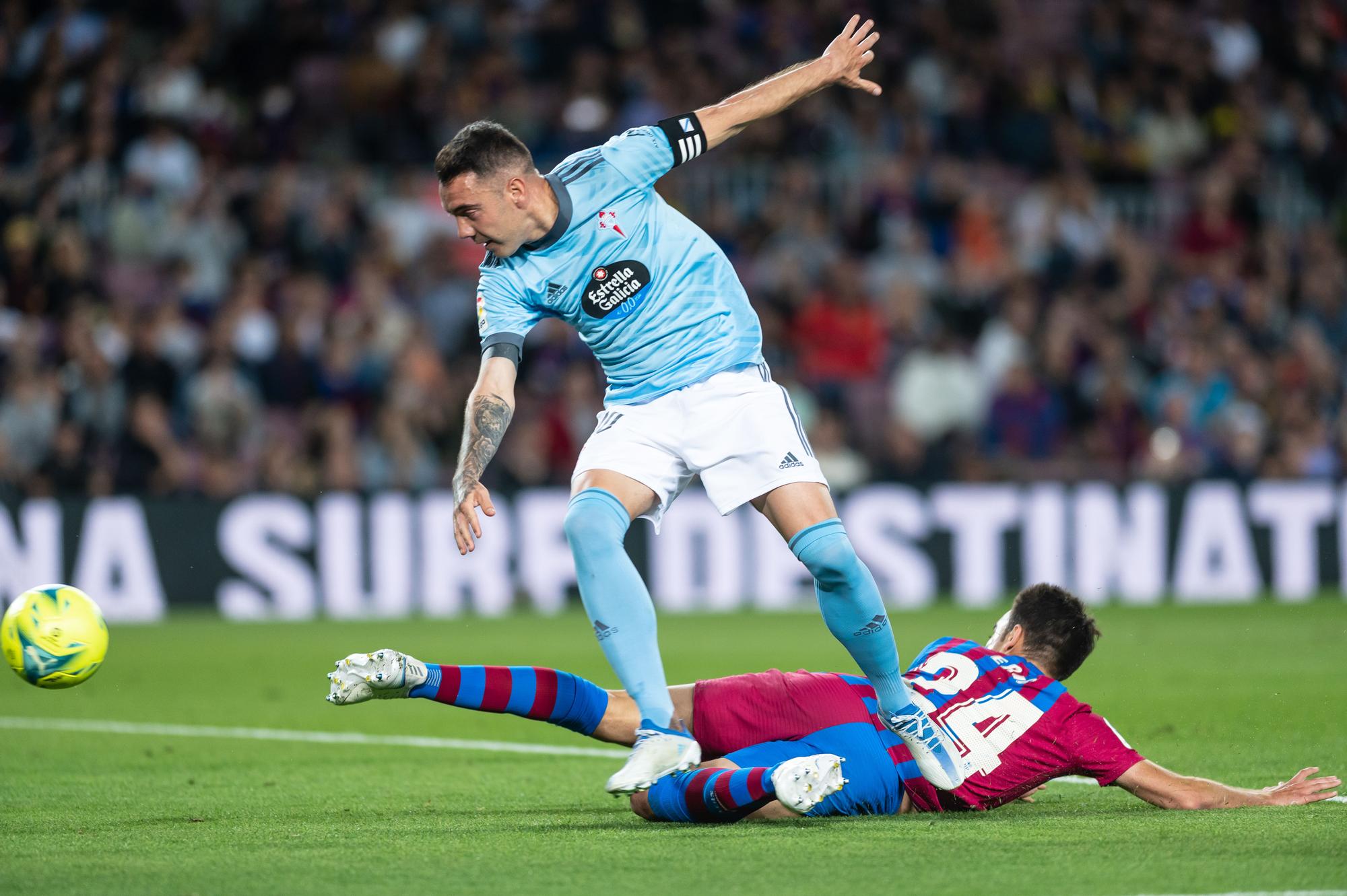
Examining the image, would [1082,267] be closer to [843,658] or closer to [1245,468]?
[1245,468]

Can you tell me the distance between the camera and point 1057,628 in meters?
5.81

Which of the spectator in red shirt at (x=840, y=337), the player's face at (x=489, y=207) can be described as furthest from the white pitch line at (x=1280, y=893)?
the spectator in red shirt at (x=840, y=337)

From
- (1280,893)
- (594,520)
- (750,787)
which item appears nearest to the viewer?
(1280,893)

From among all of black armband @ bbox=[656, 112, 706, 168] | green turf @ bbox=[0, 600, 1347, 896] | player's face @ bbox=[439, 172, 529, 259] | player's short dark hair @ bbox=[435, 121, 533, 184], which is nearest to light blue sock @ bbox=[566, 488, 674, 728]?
green turf @ bbox=[0, 600, 1347, 896]

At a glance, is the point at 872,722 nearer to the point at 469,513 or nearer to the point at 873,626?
the point at 873,626

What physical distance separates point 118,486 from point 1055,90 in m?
9.77

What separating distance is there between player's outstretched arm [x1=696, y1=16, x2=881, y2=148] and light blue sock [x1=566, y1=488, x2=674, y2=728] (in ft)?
4.45

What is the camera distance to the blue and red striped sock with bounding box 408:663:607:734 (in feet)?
18.6

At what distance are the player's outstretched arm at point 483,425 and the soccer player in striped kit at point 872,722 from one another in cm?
49

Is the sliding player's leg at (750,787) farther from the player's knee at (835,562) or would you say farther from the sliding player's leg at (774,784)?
the player's knee at (835,562)

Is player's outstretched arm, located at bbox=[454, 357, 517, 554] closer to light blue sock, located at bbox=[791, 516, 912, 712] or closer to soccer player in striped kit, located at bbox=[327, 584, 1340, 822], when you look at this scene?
soccer player in striped kit, located at bbox=[327, 584, 1340, 822]

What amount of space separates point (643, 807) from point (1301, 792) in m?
1.94

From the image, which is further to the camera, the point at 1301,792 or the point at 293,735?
the point at 293,735

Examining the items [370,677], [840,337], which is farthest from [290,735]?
[840,337]
